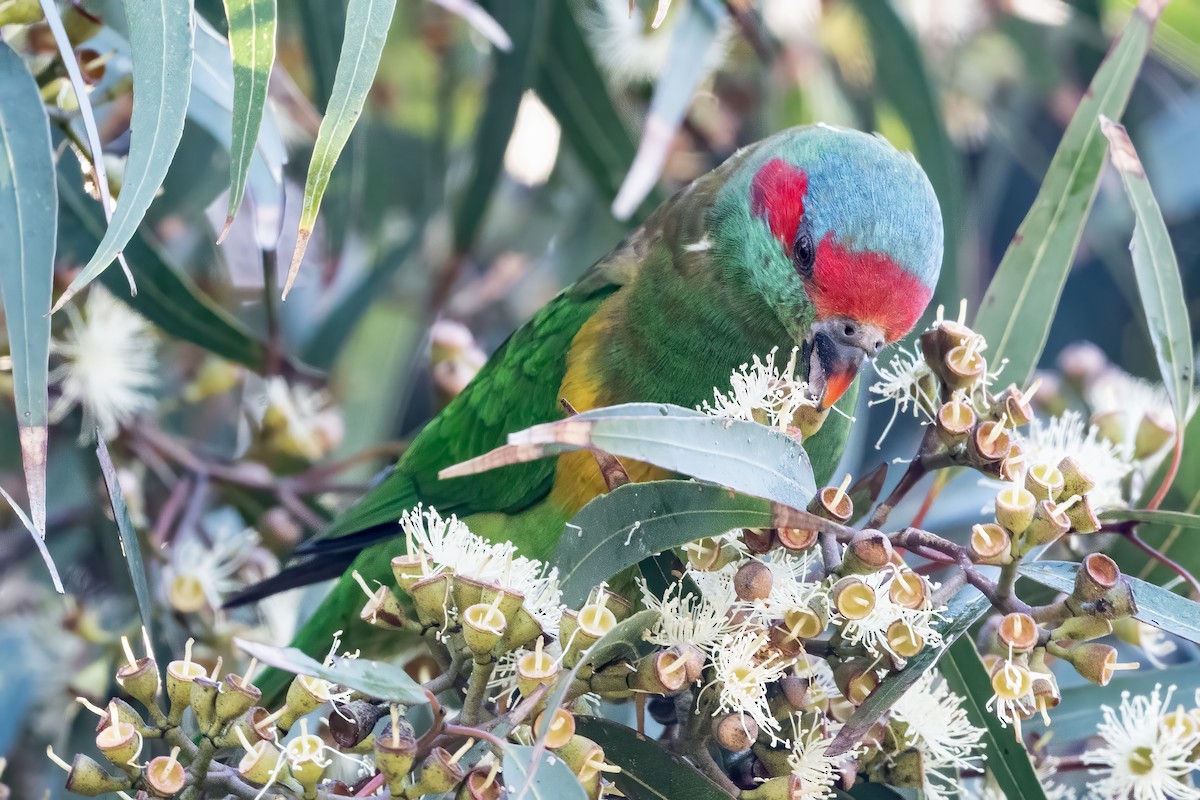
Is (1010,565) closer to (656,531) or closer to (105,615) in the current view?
(656,531)

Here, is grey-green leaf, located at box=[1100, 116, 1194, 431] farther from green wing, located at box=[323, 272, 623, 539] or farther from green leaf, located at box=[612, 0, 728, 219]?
green wing, located at box=[323, 272, 623, 539]

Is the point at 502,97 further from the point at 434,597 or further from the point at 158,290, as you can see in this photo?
the point at 434,597

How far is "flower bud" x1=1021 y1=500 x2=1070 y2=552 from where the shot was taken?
3.95 feet

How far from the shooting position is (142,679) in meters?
1.19

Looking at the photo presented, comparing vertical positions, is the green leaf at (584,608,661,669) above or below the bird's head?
below

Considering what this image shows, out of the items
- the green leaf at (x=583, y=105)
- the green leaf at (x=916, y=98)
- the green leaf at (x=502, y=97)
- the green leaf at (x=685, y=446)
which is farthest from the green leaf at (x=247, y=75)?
the green leaf at (x=916, y=98)

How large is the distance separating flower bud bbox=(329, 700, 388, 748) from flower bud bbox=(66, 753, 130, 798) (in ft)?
0.67

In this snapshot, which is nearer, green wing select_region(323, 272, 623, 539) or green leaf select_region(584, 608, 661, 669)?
green leaf select_region(584, 608, 661, 669)

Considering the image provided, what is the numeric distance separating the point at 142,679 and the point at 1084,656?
0.96 m

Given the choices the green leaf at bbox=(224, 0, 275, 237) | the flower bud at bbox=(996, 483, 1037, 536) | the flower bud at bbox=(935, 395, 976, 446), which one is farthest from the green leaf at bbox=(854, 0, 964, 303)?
the green leaf at bbox=(224, 0, 275, 237)

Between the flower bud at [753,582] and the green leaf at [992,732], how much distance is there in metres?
0.27

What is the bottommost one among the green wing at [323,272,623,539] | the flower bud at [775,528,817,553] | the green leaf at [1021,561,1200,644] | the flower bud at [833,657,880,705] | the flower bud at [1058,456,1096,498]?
the green wing at [323,272,623,539]

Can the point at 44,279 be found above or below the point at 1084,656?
above

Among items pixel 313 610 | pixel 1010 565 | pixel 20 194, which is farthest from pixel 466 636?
pixel 313 610
